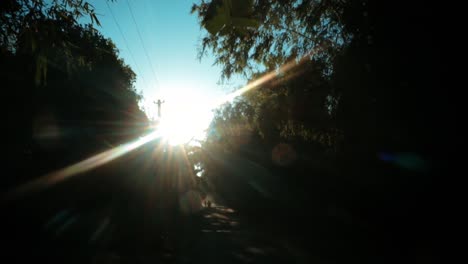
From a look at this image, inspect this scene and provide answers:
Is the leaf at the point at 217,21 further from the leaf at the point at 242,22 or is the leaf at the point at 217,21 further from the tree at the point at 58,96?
the tree at the point at 58,96

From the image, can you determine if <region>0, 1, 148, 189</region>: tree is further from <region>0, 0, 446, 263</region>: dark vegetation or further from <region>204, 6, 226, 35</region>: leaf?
<region>204, 6, 226, 35</region>: leaf

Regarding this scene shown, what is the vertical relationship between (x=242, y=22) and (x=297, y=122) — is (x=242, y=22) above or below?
above

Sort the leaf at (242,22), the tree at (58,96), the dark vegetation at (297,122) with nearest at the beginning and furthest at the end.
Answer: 1. the leaf at (242,22)
2. the tree at (58,96)
3. the dark vegetation at (297,122)

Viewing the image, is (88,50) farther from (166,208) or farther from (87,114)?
(87,114)

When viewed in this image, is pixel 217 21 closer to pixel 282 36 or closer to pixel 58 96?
pixel 282 36

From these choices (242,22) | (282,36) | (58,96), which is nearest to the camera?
(242,22)

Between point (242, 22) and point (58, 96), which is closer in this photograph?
point (242, 22)

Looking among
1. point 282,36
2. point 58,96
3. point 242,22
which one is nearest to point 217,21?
point 242,22

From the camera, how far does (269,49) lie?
8242 mm

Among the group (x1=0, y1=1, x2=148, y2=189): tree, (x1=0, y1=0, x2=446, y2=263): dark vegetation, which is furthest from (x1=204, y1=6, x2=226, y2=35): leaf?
(x1=0, y1=1, x2=148, y2=189): tree

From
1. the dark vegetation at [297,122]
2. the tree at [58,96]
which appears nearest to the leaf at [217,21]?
the dark vegetation at [297,122]

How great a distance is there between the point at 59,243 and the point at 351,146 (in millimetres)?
8448

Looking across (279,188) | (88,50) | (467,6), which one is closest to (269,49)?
(467,6)

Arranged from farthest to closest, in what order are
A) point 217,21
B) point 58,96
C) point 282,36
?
1. point 58,96
2. point 282,36
3. point 217,21
